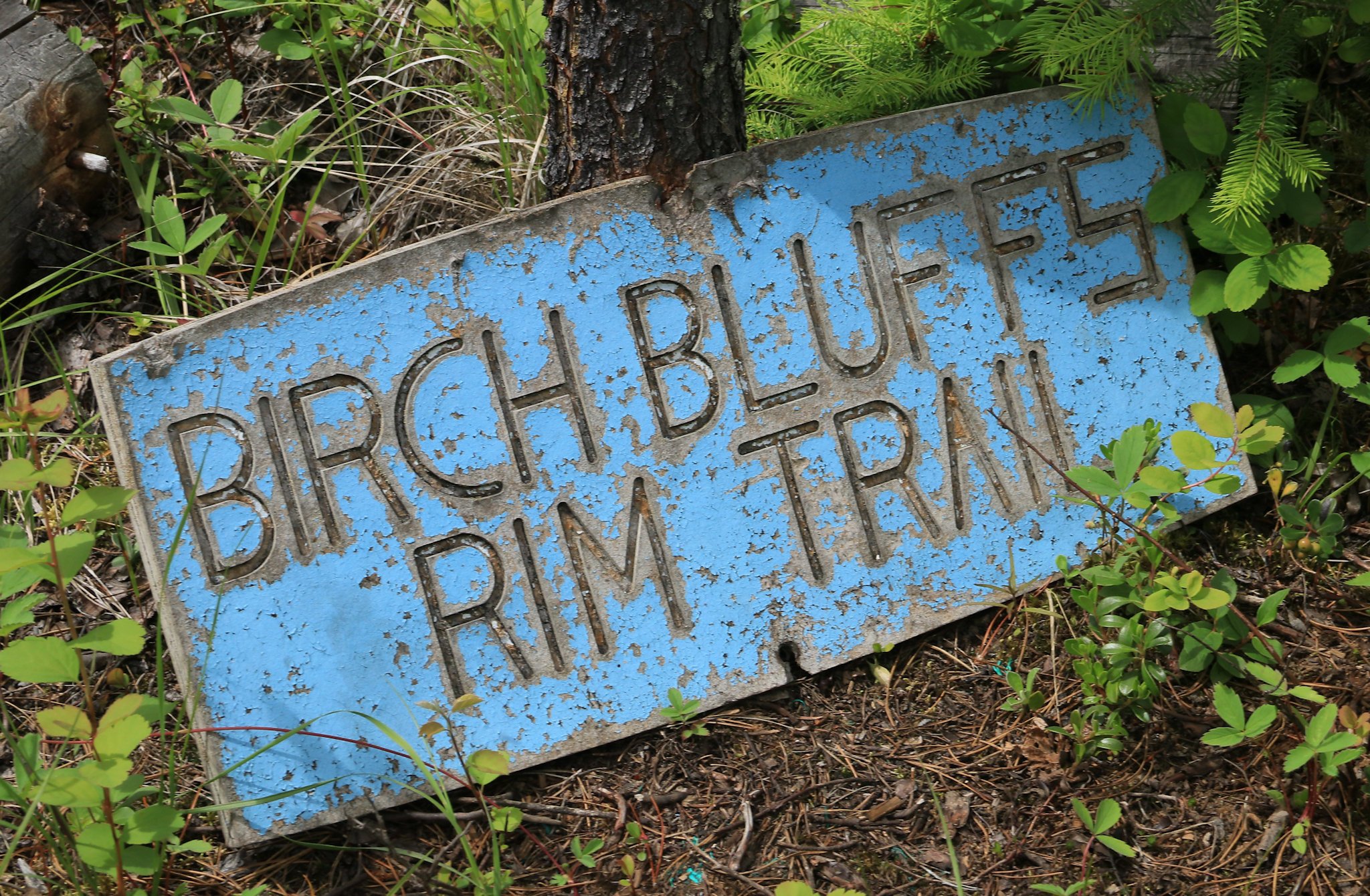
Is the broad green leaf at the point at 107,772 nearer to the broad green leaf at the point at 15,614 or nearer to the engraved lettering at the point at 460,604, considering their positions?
the broad green leaf at the point at 15,614

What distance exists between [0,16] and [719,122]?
1728mm

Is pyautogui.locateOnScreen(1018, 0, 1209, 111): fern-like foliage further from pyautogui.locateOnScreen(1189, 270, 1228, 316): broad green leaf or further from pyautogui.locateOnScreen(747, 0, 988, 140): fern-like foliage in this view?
pyautogui.locateOnScreen(1189, 270, 1228, 316): broad green leaf

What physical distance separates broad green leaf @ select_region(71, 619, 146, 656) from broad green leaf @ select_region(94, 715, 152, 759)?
5.2 inches

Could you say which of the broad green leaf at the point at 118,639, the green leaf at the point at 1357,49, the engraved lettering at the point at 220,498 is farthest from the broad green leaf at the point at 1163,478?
the broad green leaf at the point at 118,639

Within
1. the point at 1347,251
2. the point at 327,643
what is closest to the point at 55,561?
the point at 327,643

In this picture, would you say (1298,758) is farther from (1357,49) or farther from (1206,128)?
(1357,49)

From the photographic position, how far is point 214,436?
6.48 ft

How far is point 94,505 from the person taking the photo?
1650 mm

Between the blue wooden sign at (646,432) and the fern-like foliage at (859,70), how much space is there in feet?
0.45

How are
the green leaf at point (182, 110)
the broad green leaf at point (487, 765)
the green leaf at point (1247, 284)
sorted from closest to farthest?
the broad green leaf at point (487, 765) → the green leaf at point (1247, 284) → the green leaf at point (182, 110)

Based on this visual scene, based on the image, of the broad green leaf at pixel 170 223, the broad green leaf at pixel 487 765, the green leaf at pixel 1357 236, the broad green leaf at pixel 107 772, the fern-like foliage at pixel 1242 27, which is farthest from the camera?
the broad green leaf at pixel 170 223

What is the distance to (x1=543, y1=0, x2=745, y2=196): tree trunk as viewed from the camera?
206cm

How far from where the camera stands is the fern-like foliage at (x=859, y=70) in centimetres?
227

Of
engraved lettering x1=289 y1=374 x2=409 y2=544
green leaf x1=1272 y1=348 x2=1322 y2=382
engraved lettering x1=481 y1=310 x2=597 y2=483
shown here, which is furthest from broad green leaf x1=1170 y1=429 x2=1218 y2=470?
engraved lettering x1=289 y1=374 x2=409 y2=544
